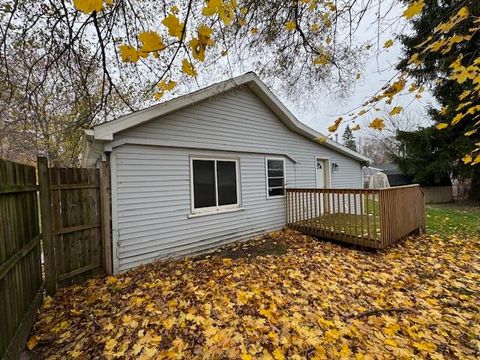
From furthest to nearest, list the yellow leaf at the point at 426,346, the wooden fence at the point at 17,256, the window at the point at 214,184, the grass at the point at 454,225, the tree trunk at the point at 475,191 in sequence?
the tree trunk at the point at 475,191
the grass at the point at 454,225
the window at the point at 214,184
the yellow leaf at the point at 426,346
the wooden fence at the point at 17,256

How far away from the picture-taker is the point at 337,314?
3.15 m

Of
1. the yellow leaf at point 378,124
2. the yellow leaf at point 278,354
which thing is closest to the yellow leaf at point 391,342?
the yellow leaf at point 278,354

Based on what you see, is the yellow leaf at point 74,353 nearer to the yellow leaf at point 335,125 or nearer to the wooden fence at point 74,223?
the wooden fence at point 74,223

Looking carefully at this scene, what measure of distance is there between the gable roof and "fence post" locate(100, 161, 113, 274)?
64cm

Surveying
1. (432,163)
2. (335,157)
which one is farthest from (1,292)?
(432,163)

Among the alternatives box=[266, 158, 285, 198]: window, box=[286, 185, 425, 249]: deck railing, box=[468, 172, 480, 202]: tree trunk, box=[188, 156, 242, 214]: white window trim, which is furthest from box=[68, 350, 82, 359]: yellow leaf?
box=[468, 172, 480, 202]: tree trunk

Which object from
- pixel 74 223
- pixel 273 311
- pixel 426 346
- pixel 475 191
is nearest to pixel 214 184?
pixel 74 223

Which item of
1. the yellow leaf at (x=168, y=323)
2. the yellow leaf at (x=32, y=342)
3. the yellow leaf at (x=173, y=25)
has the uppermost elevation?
the yellow leaf at (x=173, y=25)

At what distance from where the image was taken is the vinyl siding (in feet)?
15.7

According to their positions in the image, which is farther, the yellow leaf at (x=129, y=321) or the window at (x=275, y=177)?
the window at (x=275, y=177)

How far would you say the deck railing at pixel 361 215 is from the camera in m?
5.58

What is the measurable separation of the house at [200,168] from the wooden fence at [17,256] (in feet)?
4.36

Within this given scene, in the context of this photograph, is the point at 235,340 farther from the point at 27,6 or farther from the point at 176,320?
the point at 27,6

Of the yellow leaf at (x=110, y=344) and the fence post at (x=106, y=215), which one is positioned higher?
the fence post at (x=106, y=215)
